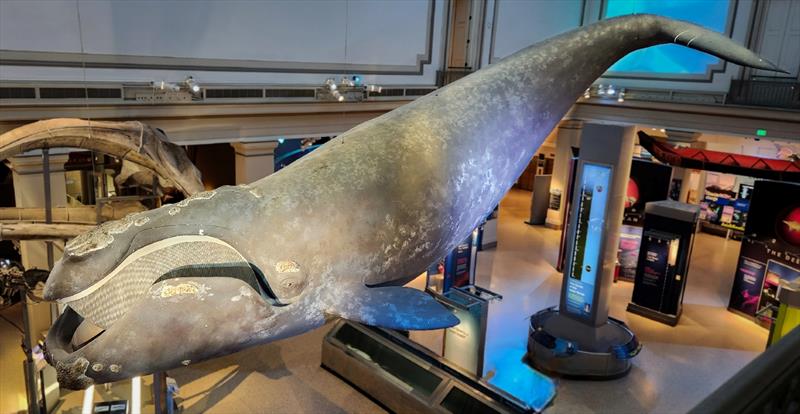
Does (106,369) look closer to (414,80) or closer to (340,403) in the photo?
(340,403)

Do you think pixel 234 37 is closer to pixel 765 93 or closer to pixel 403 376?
pixel 403 376

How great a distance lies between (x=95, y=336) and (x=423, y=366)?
6.52 meters

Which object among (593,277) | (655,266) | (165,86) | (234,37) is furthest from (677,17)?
(165,86)

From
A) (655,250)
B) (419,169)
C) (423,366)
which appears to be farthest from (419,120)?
(655,250)

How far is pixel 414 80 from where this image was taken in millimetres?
12469

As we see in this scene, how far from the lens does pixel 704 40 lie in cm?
231

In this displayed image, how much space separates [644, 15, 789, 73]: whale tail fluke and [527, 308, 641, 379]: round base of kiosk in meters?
7.46

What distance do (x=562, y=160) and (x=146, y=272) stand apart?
1689 centimetres

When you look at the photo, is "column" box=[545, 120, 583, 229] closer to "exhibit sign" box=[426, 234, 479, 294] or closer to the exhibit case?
the exhibit case

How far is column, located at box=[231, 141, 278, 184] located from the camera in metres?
10.1

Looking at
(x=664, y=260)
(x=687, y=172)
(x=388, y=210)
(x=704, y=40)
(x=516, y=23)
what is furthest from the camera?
(x=687, y=172)

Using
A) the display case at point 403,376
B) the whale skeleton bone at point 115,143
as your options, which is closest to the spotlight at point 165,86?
the whale skeleton bone at point 115,143

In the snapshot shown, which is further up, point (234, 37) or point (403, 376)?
point (234, 37)

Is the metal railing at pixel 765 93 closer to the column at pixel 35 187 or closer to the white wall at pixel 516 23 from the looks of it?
the white wall at pixel 516 23
